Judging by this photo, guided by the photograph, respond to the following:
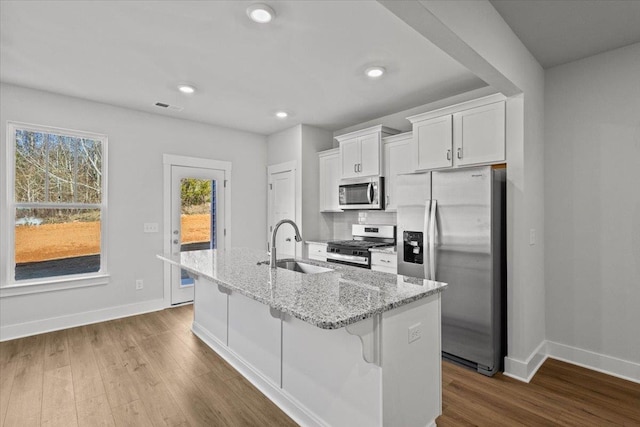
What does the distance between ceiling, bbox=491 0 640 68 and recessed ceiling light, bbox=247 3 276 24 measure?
1.44m

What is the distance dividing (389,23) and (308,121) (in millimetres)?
2465

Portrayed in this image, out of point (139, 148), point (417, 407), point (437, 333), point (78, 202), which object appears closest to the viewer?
point (417, 407)

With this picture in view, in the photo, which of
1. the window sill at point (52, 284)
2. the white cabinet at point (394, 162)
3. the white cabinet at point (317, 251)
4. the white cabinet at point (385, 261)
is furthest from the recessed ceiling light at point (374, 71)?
the window sill at point (52, 284)

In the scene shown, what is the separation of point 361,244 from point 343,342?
8.17ft

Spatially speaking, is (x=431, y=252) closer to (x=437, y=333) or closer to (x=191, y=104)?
(x=437, y=333)

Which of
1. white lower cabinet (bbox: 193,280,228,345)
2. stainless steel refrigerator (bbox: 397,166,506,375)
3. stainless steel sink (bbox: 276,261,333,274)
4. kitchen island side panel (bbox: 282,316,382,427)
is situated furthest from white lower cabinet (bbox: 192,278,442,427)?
stainless steel refrigerator (bbox: 397,166,506,375)

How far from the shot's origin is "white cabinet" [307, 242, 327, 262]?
4.40m

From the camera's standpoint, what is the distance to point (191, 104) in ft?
13.0

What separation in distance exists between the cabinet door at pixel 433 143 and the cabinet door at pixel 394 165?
15.0 inches

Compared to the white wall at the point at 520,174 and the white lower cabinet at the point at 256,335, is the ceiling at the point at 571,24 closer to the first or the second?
the white wall at the point at 520,174

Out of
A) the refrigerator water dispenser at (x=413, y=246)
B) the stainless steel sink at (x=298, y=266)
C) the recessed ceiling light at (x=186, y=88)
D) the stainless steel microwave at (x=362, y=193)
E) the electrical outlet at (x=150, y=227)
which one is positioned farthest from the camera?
the electrical outlet at (x=150, y=227)

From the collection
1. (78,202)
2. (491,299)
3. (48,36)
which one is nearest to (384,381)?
(491,299)

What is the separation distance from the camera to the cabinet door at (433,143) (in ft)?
10.4

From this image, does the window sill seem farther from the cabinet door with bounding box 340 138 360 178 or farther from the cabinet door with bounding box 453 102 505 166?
the cabinet door with bounding box 453 102 505 166
